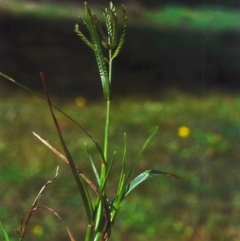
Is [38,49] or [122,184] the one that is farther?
[38,49]

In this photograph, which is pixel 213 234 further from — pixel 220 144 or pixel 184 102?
pixel 184 102

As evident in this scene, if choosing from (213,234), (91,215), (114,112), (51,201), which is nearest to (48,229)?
(51,201)

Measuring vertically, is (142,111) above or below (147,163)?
above

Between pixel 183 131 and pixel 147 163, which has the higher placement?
pixel 183 131

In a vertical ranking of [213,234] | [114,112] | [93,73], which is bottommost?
[213,234]

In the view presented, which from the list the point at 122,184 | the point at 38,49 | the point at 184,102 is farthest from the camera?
the point at 184,102

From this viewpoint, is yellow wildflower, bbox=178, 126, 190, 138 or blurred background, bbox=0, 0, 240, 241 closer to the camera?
blurred background, bbox=0, 0, 240, 241

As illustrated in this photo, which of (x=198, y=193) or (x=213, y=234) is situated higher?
(x=198, y=193)

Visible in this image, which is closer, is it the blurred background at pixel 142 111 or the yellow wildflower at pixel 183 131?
the blurred background at pixel 142 111
